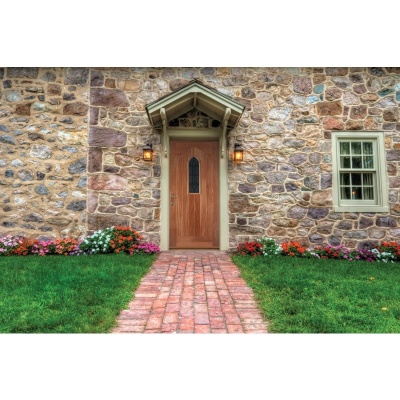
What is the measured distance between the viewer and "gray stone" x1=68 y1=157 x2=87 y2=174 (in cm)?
677

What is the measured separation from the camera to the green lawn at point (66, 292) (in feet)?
8.61

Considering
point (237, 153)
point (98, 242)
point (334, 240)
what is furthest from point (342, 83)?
point (98, 242)

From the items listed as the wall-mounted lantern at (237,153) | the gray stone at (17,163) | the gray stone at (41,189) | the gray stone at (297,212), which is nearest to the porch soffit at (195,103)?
the wall-mounted lantern at (237,153)

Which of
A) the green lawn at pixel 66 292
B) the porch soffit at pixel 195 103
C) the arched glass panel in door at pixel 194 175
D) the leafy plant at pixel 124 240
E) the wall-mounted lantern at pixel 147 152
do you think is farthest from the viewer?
the arched glass panel in door at pixel 194 175

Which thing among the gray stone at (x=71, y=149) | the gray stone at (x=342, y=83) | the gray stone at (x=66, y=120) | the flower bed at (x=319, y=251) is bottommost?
the flower bed at (x=319, y=251)

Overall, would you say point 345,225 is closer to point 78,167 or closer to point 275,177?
point 275,177

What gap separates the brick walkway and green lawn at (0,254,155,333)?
0.18 m

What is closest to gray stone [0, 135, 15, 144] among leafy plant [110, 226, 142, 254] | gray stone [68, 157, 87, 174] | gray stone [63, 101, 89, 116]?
gray stone [63, 101, 89, 116]

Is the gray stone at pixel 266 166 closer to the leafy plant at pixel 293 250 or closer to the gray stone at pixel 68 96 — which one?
the leafy plant at pixel 293 250

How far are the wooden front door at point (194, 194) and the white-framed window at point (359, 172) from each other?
273 cm

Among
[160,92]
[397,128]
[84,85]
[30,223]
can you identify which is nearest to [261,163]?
[160,92]

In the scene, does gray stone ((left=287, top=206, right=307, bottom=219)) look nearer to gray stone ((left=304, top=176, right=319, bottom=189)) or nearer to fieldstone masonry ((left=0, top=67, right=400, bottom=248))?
fieldstone masonry ((left=0, top=67, right=400, bottom=248))

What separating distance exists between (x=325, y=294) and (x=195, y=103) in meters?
4.65

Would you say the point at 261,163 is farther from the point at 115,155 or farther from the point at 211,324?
the point at 211,324
